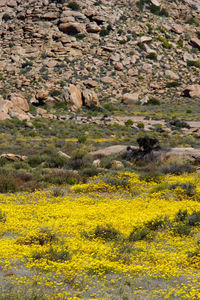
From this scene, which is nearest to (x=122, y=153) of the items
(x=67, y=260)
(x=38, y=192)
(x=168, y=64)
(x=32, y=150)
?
(x=32, y=150)

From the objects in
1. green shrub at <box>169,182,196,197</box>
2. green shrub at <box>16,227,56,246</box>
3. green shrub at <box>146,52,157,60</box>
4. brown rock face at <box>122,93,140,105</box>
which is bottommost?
brown rock face at <box>122,93,140,105</box>

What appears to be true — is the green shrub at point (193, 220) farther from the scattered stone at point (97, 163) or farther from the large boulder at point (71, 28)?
the large boulder at point (71, 28)

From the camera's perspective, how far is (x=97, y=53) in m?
68.7

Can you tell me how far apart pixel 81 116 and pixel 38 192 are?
115ft

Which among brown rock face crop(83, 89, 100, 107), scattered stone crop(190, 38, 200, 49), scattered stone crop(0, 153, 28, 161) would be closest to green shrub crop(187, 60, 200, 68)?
scattered stone crop(190, 38, 200, 49)

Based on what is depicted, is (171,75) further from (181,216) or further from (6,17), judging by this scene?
(181,216)

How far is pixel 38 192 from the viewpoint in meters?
14.6

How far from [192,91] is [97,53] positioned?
21.1m

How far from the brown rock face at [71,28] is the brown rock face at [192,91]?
2581cm

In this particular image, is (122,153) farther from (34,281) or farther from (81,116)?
(81,116)

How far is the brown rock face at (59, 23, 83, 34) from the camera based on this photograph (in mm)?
68312

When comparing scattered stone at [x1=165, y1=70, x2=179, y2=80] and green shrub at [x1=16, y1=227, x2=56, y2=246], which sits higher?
green shrub at [x1=16, y1=227, x2=56, y2=246]

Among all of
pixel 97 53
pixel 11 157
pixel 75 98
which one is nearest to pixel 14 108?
pixel 75 98

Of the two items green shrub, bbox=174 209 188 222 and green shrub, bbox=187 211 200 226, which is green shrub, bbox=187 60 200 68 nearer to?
green shrub, bbox=174 209 188 222
